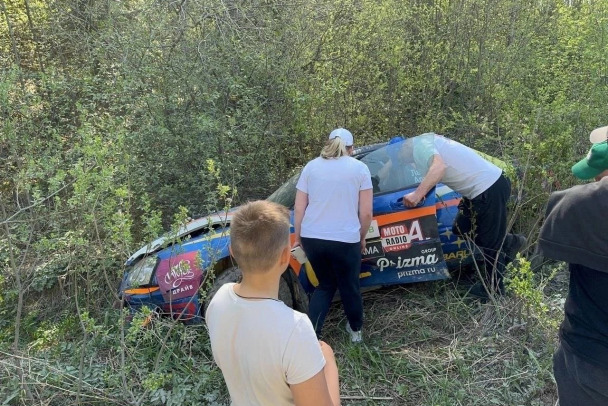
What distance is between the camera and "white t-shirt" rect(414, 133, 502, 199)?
4.73 meters

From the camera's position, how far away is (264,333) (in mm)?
1771

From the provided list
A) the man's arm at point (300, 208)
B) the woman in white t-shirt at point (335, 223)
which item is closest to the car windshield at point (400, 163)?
the woman in white t-shirt at point (335, 223)

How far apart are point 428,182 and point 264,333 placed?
3.13m

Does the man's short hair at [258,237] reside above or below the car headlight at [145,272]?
above

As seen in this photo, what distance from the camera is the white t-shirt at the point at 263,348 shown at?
1.74 metres

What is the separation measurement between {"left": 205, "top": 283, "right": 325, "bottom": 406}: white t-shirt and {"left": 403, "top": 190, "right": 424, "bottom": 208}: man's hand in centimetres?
295

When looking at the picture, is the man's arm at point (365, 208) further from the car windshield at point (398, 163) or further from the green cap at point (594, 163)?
the green cap at point (594, 163)

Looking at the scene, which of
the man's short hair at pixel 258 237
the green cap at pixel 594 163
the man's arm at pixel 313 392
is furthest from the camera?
the green cap at pixel 594 163

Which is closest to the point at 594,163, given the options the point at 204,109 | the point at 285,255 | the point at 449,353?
the point at 285,255

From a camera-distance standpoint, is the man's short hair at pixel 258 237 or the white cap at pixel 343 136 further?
the white cap at pixel 343 136

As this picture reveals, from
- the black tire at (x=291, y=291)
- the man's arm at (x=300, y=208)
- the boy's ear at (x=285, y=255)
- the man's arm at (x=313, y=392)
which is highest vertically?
the boy's ear at (x=285, y=255)

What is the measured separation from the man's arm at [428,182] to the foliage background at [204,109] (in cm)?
78

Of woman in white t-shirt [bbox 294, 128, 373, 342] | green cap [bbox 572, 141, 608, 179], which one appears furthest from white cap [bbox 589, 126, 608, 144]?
woman in white t-shirt [bbox 294, 128, 373, 342]

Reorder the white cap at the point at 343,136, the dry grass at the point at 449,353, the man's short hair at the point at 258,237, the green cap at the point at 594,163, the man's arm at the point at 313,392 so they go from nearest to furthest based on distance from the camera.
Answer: the man's arm at the point at 313,392 < the man's short hair at the point at 258,237 < the green cap at the point at 594,163 < the dry grass at the point at 449,353 < the white cap at the point at 343,136
